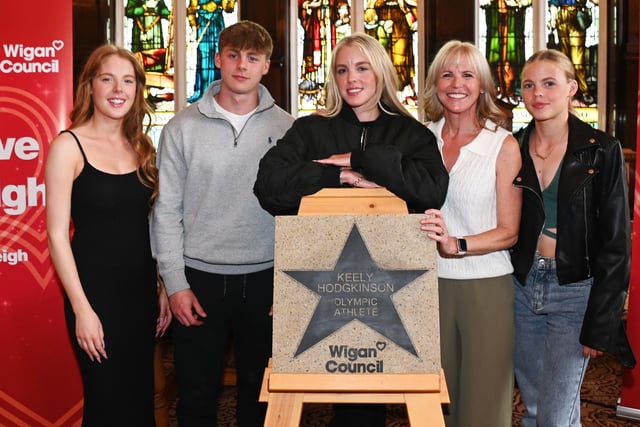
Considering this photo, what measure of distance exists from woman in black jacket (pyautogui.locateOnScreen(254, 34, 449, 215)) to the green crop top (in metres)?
0.47

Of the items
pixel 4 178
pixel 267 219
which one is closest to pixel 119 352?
pixel 267 219

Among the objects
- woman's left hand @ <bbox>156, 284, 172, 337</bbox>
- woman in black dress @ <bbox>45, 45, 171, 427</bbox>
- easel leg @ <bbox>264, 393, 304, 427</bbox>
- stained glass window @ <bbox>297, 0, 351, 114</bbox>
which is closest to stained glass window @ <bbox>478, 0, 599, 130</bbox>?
stained glass window @ <bbox>297, 0, 351, 114</bbox>

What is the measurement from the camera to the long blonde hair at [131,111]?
224 cm

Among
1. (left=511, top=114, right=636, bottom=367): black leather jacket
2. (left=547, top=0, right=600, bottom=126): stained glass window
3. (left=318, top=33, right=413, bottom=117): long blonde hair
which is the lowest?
(left=511, top=114, right=636, bottom=367): black leather jacket

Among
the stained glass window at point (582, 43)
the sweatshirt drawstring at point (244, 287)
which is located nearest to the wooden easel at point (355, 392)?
the sweatshirt drawstring at point (244, 287)

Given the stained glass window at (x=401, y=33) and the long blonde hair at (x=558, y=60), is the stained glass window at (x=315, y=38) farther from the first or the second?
the long blonde hair at (x=558, y=60)

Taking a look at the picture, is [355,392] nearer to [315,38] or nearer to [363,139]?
[363,139]

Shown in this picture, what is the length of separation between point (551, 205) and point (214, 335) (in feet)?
3.92

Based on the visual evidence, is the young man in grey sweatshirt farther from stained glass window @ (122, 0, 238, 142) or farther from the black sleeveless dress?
stained glass window @ (122, 0, 238, 142)

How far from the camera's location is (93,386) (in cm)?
218

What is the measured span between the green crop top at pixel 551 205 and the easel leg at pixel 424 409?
0.86 metres

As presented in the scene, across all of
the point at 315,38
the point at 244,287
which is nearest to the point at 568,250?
the point at 244,287

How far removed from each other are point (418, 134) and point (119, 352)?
1.14m

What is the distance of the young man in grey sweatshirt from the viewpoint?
2365mm
